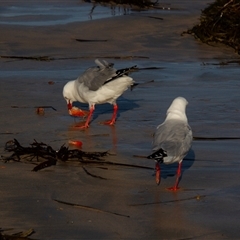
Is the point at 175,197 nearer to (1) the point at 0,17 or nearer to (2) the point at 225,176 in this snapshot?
(2) the point at 225,176

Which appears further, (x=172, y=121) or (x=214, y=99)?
(x=214, y=99)

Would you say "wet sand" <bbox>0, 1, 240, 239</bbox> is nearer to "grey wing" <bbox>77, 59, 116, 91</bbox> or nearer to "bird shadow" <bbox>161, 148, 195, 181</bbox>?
"bird shadow" <bbox>161, 148, 195, 181</bbox>

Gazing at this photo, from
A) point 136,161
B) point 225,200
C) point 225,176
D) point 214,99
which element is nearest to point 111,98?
point 214,99

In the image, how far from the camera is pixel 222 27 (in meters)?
14.4

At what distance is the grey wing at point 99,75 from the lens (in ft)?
28.9

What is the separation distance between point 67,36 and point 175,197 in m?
8.70

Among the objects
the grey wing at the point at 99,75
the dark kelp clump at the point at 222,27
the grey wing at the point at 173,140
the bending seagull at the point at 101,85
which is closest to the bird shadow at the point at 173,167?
the grey wing at the point at 173,140

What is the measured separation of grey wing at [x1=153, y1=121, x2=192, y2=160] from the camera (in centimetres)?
614

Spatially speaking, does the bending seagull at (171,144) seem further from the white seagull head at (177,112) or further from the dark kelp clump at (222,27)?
the dark kelp clump at (222,27)

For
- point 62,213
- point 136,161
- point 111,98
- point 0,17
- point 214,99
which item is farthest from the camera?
point 0,17

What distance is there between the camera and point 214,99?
9680 mm

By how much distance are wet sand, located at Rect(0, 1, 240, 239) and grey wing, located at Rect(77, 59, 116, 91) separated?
44cm

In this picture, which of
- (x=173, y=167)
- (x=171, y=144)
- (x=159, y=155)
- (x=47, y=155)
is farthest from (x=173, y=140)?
(x=47, y=155)

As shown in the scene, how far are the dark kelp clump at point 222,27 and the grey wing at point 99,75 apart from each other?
5.25m
